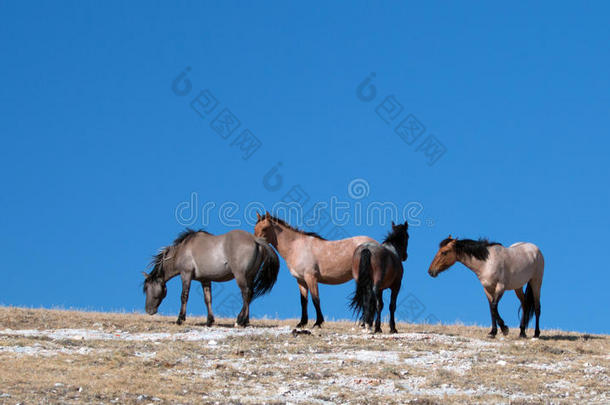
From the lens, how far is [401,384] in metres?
11.2

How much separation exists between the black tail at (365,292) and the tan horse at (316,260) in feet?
2.57

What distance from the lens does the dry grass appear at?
34.5 ft

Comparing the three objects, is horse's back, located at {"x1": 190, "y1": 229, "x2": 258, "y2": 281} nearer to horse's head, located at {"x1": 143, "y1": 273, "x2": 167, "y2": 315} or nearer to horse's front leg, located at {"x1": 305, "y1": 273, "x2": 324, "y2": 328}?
horse's front leg, located at {"x1": 305, "y1": 273, "x2": 324, "y2": 328}

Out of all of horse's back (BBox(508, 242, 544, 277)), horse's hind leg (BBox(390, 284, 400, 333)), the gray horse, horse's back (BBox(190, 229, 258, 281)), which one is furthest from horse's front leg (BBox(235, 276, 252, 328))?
horse's back (BBox(508, 242, 544, 277))

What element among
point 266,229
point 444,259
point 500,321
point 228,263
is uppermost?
point 266,229

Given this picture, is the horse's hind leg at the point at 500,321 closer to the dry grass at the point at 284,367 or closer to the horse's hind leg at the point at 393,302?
the dry grass at the point at 284,367

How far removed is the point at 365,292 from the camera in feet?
52.5

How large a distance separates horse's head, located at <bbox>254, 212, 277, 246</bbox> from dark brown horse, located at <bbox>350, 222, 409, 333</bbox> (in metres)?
2.18

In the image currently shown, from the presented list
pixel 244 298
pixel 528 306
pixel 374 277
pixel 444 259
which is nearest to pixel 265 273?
pixel 244 298

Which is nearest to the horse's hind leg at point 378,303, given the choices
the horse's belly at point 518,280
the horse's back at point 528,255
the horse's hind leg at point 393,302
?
the horse's hind leg at point 393,302

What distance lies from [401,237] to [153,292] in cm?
669

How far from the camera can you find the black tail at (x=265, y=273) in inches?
691

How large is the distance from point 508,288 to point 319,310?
448 centimetres

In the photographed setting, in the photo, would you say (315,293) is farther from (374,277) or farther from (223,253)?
(223,253)
